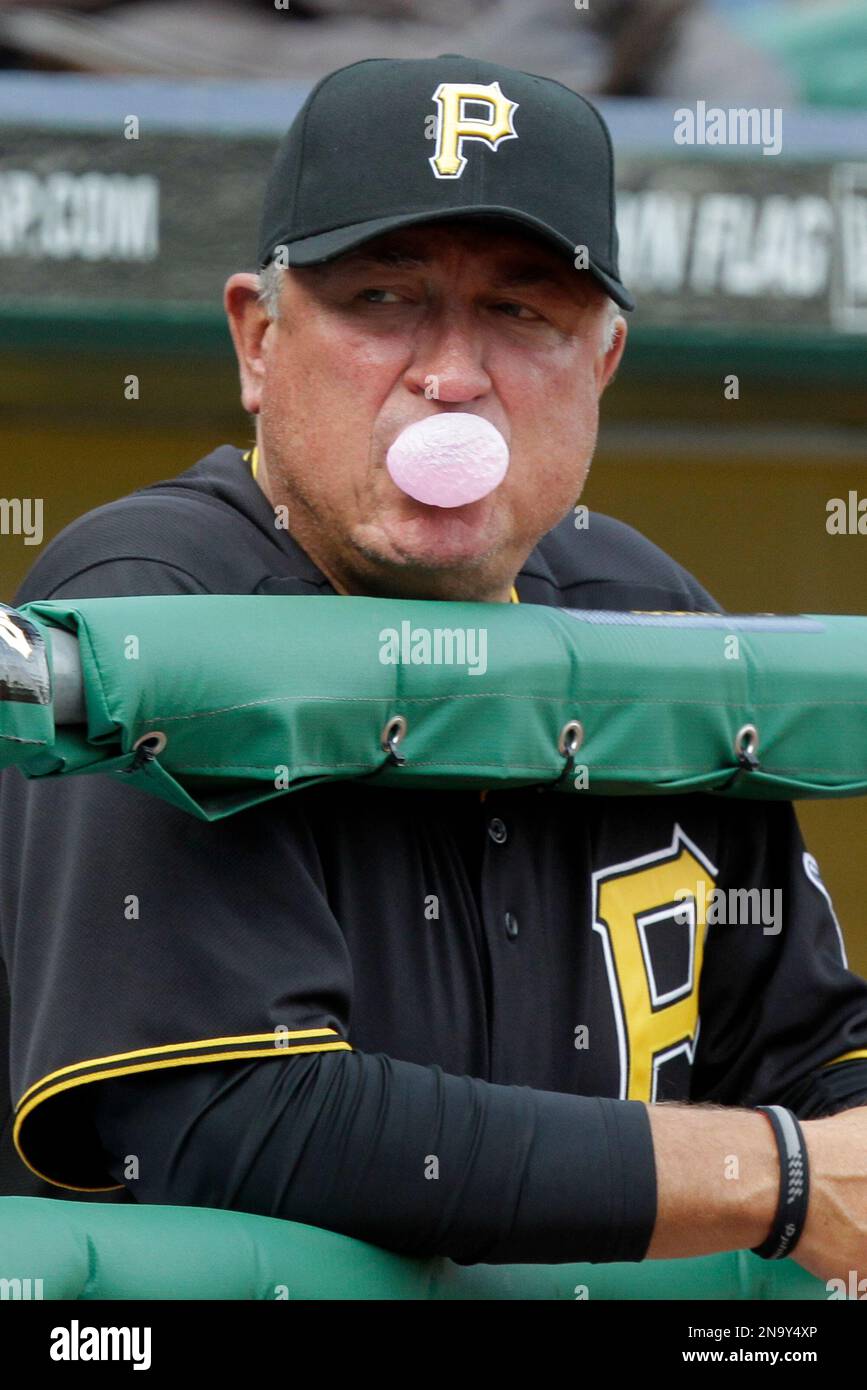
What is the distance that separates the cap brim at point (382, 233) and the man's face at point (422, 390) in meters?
0.01

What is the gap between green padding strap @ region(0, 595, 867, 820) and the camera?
109 cm

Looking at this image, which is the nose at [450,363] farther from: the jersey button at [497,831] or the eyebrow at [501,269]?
the jersey button at [497,831]

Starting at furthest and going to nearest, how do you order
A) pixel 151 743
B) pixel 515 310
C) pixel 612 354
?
1. pixel 612 354
2. pixel 515 310
3. pixel 151 743

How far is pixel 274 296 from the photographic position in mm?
1349

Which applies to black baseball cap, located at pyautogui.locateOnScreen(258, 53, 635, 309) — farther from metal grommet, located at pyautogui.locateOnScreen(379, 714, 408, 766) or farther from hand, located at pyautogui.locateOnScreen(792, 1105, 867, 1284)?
hand, located at pyautogui.locateOnScreen(792, 1105, 867, 1284)

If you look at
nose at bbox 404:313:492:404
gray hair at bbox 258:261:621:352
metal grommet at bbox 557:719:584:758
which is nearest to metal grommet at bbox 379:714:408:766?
metal grommet at bbox 557:719:584:758

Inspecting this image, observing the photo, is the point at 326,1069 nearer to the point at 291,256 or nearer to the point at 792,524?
the point at 291,256

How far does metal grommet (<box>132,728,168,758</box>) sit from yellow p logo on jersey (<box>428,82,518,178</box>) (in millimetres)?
434

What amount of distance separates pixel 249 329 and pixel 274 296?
0.21 feet

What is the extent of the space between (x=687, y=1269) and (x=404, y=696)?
0.43 metres

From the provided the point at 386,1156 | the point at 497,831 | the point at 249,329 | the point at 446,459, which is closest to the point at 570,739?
the point at 497,831

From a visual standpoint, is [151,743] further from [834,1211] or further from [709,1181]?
[834,1211]

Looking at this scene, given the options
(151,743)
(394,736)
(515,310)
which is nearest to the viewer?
(151,743)
